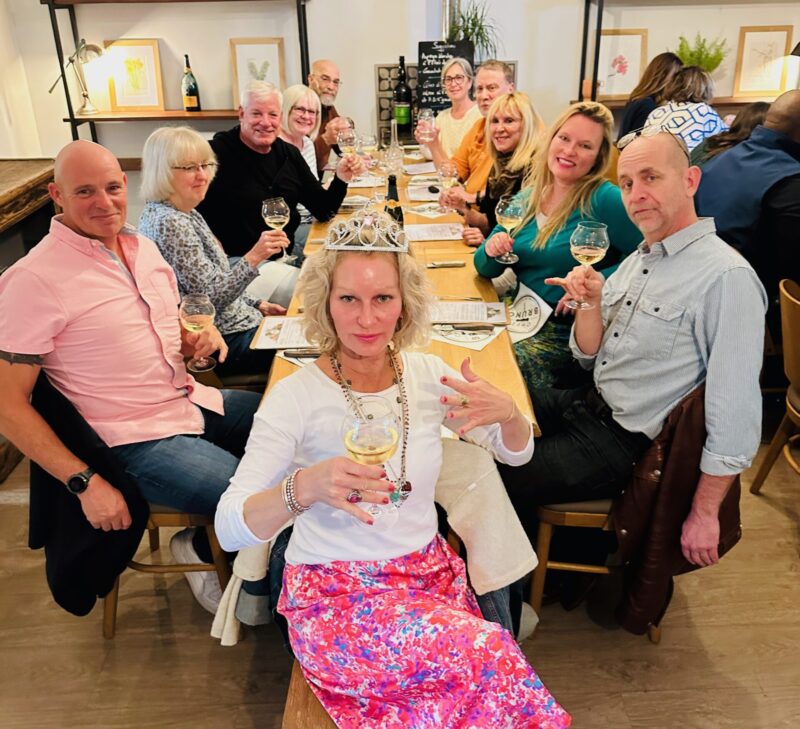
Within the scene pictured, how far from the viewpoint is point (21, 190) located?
3.21 metres

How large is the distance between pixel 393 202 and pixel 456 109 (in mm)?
1549

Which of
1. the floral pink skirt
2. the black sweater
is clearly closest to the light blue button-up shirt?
the floral pink skirt

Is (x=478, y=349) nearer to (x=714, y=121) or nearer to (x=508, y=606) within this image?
(x=508, y=606)

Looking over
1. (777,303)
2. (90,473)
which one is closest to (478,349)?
(90,473)

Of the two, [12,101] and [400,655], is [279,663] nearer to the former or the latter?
[400,655]

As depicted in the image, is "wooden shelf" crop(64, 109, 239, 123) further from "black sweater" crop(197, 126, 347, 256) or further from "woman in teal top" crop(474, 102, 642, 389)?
"woman in teal top" crop(474, 102, 642, 389)

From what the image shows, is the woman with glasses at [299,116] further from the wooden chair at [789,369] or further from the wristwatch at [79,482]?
the wooden chair at [789,369]

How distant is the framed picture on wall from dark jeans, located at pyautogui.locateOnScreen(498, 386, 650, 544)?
13.7 feet

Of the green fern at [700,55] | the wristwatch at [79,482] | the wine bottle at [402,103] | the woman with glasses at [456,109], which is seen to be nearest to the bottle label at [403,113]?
the wine bottle at [402,103]

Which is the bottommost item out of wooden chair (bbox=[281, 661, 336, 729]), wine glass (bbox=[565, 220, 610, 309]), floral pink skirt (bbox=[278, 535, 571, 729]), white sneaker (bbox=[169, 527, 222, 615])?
white sneaker (bbox=[169, 527, 222, 615])

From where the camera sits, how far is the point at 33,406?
1.73 meters

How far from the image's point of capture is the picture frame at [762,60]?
5.35 m

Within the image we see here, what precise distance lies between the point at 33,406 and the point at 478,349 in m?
1.17

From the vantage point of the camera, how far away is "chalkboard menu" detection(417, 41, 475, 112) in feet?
16.7
